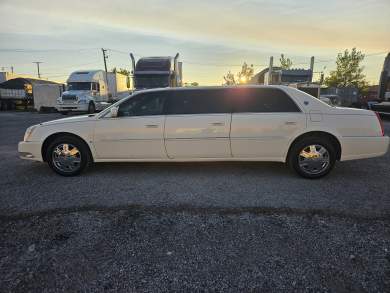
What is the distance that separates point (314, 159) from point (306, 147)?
0.77 feet

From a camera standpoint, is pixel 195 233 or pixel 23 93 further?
pixel 23 93

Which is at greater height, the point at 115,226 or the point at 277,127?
the point at 277,127

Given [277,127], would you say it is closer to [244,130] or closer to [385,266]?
[244,130]

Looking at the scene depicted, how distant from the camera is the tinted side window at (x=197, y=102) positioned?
4734 mm

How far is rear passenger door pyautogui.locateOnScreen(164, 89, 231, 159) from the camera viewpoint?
4637mm

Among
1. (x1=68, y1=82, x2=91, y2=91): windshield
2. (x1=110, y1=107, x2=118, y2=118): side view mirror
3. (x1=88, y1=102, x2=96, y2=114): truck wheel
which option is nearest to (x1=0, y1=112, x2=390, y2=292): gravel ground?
(x1=110, y1=107, x2=118, y2=118): side view mirror

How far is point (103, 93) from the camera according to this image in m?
21.8

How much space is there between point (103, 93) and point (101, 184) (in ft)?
62.0

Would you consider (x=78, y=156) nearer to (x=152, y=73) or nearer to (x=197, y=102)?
(x=197, y=102)

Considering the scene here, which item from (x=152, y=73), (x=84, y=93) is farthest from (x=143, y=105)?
(x=84, y=93)

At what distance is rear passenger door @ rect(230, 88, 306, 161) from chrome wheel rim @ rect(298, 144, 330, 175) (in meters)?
0.31

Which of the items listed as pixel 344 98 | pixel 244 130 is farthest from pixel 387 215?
pixel 344 98

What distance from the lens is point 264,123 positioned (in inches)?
181

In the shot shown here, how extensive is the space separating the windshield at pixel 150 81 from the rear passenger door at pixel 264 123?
10328mm
